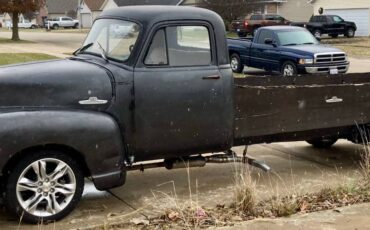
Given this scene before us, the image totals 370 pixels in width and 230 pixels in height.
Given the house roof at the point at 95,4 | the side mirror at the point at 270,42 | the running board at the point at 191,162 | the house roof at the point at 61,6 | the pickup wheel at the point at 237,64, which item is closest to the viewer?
the running board at the point at 191,162

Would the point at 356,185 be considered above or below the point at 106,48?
below

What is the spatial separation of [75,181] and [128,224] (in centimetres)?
64

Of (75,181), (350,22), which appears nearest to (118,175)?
(75,181)

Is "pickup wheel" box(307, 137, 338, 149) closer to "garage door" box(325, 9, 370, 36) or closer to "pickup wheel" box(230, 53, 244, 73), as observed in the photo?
"pickup wheel" box(230, 53, 244, 73)

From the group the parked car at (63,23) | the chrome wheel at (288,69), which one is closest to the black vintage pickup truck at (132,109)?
the chrome wheel at (288,69)

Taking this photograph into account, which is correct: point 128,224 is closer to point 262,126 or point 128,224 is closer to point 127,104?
point 127,104

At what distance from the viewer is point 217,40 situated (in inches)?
232

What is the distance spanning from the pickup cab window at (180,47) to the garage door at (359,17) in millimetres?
42424

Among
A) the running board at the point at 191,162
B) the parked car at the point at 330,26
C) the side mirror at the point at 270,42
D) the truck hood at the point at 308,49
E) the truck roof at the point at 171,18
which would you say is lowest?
the parked car at the point at 330,26

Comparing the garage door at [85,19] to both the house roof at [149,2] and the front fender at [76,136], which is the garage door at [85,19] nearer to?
the house roof at [149,2]

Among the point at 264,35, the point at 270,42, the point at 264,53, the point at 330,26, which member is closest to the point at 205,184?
the point at 270,42

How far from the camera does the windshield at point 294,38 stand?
59.3ft

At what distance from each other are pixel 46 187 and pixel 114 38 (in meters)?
1.72

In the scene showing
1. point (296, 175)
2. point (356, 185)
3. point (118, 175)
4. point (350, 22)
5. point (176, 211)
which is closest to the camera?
point (176, 211)
